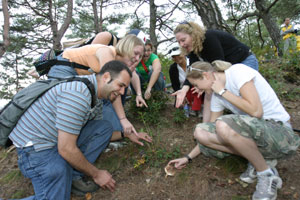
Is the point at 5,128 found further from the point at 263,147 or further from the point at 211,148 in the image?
the point at 263,147

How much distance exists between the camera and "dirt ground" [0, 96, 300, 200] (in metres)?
2.07

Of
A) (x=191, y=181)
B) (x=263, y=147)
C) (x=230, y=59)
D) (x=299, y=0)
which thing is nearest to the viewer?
(x=263, y=147)

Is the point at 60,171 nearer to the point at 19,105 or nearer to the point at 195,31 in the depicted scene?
the point at 19,105

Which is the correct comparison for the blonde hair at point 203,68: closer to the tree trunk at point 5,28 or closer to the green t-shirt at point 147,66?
the green t-shirt at point 147,66

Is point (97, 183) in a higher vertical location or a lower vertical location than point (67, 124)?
lower

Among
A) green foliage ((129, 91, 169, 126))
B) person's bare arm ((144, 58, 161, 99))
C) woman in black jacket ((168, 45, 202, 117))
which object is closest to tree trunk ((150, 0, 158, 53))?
woman in black jacket ((168, 45, 202, 117))

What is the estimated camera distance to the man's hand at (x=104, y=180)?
2.18 metres

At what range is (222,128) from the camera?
5.87ft

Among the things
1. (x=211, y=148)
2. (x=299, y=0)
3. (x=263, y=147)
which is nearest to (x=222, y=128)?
(x=263, y=147)

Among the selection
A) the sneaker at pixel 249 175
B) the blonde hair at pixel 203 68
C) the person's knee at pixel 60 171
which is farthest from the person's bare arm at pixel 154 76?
the sneaker at pixel 249 175

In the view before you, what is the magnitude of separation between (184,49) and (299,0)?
12777mm

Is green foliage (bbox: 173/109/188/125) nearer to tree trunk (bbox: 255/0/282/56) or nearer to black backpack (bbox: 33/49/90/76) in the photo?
black backpack (bbox: 33/49/90/76)

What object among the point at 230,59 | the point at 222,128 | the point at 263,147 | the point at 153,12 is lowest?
the point at 263,147

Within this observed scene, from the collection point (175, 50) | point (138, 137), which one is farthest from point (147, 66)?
point (138, 137)
